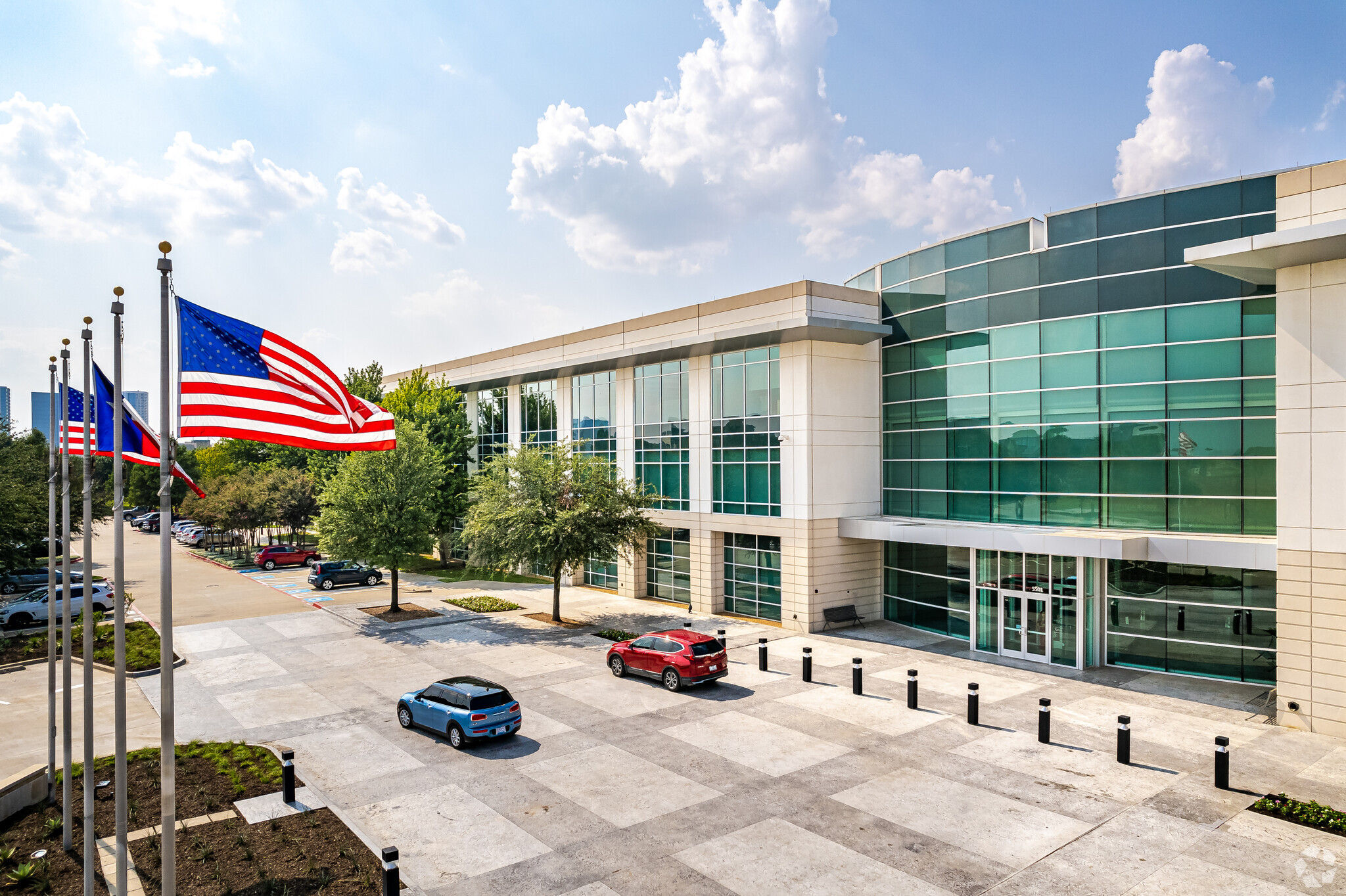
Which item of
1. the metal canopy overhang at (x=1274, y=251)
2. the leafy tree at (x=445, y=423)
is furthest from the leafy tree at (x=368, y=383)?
the metal canopy overhang at (x=1274, y=251)

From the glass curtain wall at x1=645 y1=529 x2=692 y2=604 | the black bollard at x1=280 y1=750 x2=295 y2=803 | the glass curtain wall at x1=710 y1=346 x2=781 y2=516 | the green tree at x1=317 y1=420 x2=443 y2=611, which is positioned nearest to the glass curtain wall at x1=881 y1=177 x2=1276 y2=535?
the glass curtain wall at x1=710 y1=346 x2=781 y2=516

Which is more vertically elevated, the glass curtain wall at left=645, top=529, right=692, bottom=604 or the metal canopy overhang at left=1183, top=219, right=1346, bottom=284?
the metal canopy overhang at left=1183, top=219, right=1346, bottom=284

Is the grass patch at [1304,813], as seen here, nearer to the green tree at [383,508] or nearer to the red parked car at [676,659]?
the red parked car at [676,659]

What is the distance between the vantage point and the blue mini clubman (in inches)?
645

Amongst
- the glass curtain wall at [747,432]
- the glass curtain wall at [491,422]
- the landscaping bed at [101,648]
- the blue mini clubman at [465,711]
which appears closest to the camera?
the blue mini clubman at [465,711]

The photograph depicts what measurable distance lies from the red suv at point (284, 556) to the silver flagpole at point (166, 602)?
42.2 m

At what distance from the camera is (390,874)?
33.0 ft

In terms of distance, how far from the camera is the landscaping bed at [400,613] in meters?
31.7

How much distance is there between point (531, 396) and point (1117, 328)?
30452mm

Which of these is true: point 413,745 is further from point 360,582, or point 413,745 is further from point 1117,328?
point 360,582

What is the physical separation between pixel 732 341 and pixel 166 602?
23681mm

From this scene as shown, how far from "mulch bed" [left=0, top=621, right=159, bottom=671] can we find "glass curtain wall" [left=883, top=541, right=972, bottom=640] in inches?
989

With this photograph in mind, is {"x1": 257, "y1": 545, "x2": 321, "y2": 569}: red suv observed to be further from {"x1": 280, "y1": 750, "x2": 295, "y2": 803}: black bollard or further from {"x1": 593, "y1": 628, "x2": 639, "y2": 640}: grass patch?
{"x1": 280, "y1": 750, "x2": 295, "y2": 803}: black bollard

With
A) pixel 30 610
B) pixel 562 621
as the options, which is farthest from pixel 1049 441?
pixel 30 610
